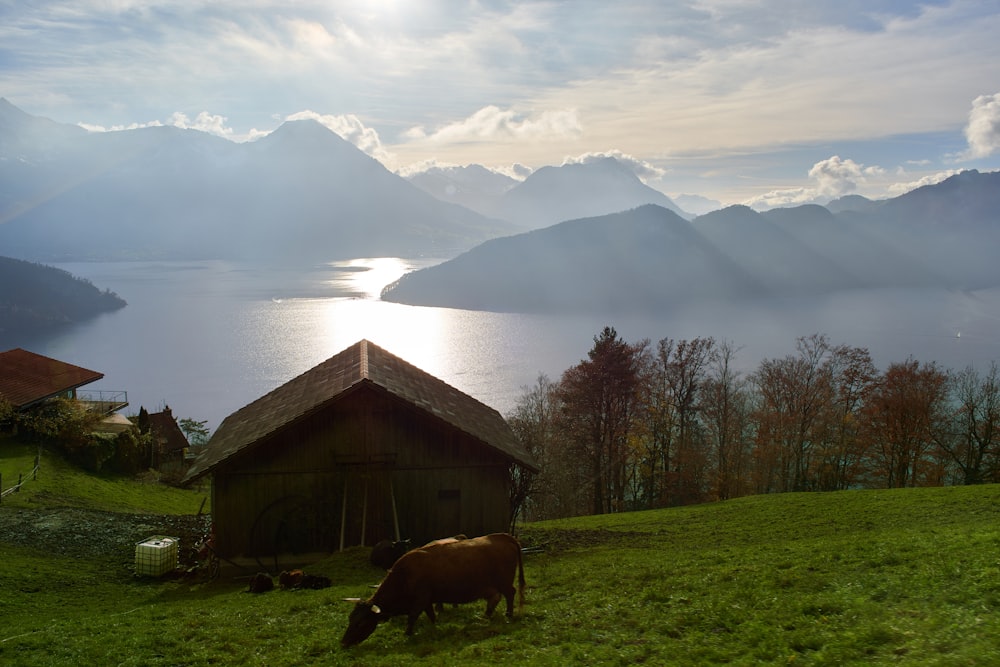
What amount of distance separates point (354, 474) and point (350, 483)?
12.8 inches

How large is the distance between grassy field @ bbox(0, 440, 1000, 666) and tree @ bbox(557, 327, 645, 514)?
30.1 m

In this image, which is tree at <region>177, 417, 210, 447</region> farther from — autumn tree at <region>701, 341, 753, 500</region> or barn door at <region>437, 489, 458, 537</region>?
barn door at <region>437, 489, 458, 537</region>

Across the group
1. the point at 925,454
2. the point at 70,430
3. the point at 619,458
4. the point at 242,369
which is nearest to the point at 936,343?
the point at 925,454

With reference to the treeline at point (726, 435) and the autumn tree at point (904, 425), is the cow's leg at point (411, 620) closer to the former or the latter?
the treeline at point (726, 435)

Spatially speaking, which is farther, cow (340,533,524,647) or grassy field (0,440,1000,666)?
cow (340,533,524,647)

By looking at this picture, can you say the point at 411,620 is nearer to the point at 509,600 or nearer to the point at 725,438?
the point at 509,600

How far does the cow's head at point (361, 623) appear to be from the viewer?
10.5 metres

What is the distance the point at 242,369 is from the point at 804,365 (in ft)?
395

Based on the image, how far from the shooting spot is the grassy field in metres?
8.76

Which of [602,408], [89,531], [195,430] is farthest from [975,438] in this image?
[195,430]

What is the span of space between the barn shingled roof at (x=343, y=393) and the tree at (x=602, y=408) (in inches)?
886

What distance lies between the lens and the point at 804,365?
6212cm

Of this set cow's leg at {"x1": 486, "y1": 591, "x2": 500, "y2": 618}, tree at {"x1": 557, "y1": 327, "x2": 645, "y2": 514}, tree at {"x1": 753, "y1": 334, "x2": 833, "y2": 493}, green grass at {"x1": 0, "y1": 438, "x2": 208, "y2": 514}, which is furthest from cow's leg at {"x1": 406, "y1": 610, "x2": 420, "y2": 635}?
tree at {"x1": 753, "y1": 334, "x2": 833, "y2": 493}

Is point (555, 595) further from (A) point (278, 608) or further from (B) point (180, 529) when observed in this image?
(B) point (180, 529)
